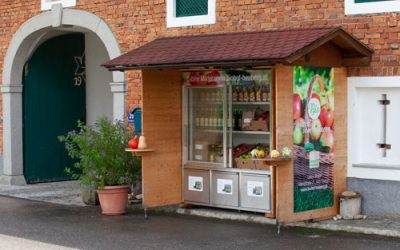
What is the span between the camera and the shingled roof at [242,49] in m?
10.9

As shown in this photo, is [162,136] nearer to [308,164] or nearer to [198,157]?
[198,157]

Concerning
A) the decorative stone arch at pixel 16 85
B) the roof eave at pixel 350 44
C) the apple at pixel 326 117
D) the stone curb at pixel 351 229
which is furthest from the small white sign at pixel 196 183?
the decorative stone arch at pixel 16 85

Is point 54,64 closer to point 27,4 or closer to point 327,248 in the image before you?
point 27,4

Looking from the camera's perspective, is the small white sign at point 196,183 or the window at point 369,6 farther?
the small white sign at point 196,183

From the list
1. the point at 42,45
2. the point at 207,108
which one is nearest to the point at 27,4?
the point at 42,45

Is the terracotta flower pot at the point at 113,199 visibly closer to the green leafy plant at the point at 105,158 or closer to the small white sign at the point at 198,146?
the green leafy plant at the point at 105,158

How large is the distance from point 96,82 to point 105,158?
5.47m

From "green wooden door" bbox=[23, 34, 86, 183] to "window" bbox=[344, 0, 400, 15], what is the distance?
8125mm

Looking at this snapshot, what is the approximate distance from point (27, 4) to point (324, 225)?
845cm

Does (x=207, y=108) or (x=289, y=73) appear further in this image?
(x=207, y=108)

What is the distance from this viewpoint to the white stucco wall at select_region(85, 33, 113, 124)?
17.9 meters

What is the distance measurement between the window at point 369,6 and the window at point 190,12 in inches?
99.4

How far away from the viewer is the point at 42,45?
17.7 meters

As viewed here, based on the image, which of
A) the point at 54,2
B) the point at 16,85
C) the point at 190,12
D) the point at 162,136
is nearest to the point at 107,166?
the point at 162,136
